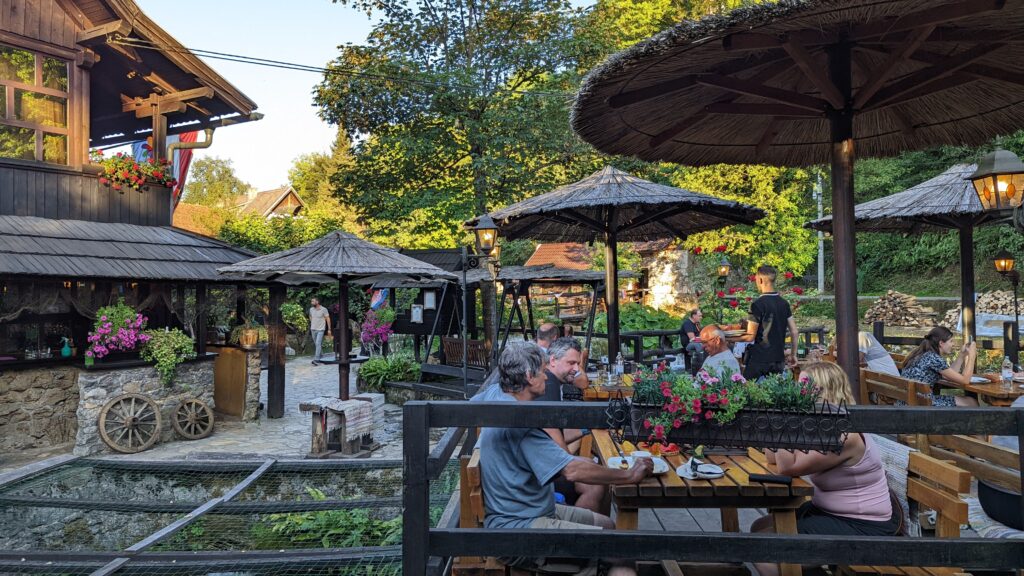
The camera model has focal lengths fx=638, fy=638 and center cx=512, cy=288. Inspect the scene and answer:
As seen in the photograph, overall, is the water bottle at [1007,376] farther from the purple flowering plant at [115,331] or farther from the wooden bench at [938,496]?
the purple flowering plant at [115,331]

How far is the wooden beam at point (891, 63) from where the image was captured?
3.10m

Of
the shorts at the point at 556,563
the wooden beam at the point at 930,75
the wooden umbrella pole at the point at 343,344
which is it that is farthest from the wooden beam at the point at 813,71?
the wooden umbrella pole at the point at 343,344

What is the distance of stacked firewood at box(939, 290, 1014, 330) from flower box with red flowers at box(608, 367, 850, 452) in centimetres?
2269

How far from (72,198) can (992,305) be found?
26.4 metres

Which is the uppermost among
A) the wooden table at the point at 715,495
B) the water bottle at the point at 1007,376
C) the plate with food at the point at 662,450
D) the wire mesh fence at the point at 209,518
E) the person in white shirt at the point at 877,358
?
the person in white shirt at the point at 877,358

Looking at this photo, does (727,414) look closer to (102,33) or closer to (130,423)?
(130,423)

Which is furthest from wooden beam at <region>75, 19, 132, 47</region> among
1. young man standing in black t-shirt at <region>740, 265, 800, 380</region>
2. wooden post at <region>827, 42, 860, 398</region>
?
wooden post at <region>827, 42, 860, 398</region>

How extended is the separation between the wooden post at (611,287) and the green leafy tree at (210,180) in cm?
4769

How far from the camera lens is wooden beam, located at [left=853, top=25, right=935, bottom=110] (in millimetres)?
3097

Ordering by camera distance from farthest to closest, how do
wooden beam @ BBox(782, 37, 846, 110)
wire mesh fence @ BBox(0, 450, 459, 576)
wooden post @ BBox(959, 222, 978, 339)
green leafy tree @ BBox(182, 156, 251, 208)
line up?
1. green leafy tree @ BBox(182, 156, 251, 208)
2. wooden post @ BBox(959, 222, 978, 339)
3. wire mesh fence @ BBox(0, 450, 459, 576)
4. wooden beam @ BBox(782, 37, 846, 110)

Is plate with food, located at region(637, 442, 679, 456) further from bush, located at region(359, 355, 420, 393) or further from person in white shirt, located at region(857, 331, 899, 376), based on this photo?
bush, located at region(359, 355, 420, 393)

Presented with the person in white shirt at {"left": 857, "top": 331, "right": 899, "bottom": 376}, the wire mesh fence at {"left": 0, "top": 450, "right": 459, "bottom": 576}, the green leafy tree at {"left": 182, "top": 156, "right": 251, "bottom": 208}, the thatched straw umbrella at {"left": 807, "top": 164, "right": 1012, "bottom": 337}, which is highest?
the green leafy tree at {"left": 182, "top": 156, "right": 251, "bottom": 208}

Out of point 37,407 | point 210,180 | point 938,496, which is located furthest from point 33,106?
point 210,180

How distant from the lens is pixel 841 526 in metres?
3.03
